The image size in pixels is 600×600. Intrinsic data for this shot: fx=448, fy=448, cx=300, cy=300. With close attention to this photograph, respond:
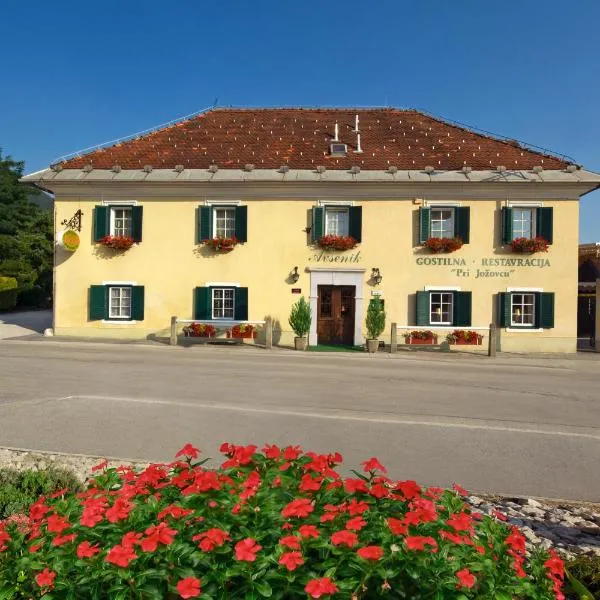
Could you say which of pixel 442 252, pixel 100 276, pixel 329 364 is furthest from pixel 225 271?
pixel 442 252

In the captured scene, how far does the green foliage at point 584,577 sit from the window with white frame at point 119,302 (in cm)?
1702

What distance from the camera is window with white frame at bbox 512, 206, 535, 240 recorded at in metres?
16.7

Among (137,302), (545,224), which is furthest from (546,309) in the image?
(137,302)

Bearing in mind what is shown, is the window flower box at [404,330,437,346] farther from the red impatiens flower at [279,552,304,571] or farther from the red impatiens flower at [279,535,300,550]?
the red impatiens flower at [279,552,304,571]

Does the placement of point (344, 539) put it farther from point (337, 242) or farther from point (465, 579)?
point (337, 242)

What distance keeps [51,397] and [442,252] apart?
44.4 feet

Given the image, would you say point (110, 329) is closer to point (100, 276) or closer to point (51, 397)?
point (100, 276)

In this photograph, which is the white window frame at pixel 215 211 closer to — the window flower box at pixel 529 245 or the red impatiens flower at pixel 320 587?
the window flower box at pixel 529 245

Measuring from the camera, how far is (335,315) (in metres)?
17.4

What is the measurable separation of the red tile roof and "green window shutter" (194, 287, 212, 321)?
4.88 metres

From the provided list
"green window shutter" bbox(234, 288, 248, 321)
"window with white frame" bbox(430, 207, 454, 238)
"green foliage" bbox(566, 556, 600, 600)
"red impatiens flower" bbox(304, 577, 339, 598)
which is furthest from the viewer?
"green window shutter" bbox(234, 288, 248, 321)

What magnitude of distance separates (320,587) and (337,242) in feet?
50.7

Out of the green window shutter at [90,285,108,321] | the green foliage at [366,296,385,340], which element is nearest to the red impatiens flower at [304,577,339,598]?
the green foliage at [366,296,385,340]

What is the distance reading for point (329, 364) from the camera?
1312cm
